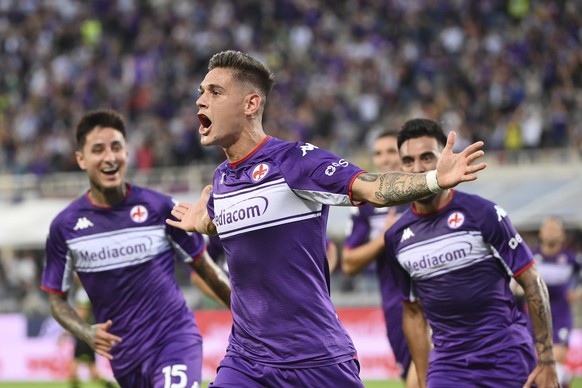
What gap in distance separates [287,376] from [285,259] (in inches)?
24.7

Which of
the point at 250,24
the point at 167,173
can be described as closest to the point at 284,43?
the point at 250,24

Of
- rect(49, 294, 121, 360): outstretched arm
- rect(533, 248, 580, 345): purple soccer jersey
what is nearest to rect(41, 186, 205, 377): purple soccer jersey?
rect(49, 294, 121, 360): outstretched arm


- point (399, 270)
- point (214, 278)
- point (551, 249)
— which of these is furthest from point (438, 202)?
point (551, 249)

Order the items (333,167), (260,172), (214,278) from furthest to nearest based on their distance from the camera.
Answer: (214,278) < (260,172) < (333,167)

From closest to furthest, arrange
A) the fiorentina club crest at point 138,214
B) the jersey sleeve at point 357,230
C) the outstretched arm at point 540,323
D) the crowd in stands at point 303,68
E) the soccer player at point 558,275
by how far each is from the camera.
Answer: the outstretched arm at point 540,323
the fiorentina club crest at point 138,214
the jersey sleeve at point 357,230
the soccer player at point 558,275
the crowd in stands at point 303,68

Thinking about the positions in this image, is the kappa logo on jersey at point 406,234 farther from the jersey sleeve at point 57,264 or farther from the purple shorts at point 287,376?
the jersey sleeve at point 57,264

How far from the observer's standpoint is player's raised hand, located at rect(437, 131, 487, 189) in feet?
17.5

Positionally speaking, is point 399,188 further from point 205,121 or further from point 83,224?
point 83,224

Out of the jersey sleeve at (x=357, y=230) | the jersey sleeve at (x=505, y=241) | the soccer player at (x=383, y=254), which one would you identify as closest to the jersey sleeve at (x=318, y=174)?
the jersey sleeve at (x=505, y=241)

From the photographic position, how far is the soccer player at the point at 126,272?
8070 mm

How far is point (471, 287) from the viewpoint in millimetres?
7496

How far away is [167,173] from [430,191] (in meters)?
20.5

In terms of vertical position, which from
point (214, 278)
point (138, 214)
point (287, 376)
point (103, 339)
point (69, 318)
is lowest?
point (287, 376)

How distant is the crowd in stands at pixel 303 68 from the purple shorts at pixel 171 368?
14.9 metres
